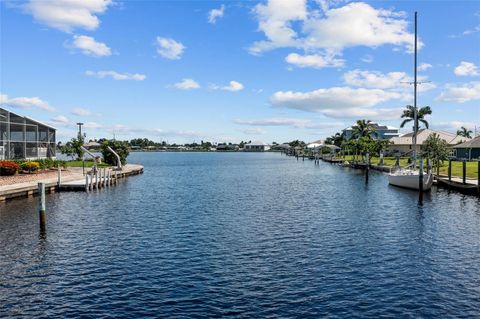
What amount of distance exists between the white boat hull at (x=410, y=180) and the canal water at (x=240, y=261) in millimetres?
→ 10893

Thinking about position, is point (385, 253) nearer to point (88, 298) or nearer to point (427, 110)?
point (88, 298)

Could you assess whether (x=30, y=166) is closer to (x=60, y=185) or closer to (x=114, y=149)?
(x=60, y=185)

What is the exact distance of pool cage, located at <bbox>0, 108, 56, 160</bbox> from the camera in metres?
64.7

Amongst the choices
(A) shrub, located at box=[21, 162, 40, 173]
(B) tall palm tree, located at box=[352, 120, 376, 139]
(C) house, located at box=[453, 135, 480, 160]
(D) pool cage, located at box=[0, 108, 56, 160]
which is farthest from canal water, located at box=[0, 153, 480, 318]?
(B) tall palm tree, located at box=[352, 120, 376, 139]

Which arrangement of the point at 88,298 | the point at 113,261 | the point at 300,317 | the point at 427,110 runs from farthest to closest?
the point at 427,110 → the point at 113,261 → the point at 88,298 → the point at 300,317

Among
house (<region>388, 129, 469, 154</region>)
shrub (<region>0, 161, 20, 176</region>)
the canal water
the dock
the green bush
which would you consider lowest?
the canal water

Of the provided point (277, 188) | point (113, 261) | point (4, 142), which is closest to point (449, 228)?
point (113, 261)

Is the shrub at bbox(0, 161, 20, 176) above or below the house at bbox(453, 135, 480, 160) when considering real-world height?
below

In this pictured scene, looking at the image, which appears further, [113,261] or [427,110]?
[427,110]

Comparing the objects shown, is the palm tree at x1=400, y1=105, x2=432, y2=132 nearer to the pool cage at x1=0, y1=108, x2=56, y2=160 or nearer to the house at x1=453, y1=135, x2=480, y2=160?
the house at x1=453, y1=135, x2=480, y2=160

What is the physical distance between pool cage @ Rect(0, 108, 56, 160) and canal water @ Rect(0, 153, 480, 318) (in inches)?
1061

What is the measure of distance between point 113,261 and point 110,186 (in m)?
41.3

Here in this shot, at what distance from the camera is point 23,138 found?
228 feet

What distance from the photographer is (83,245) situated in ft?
86.1
